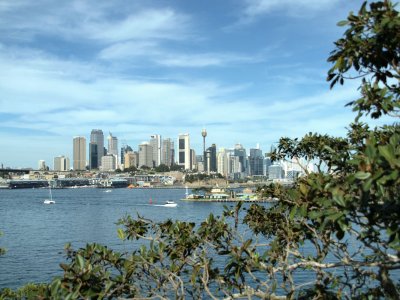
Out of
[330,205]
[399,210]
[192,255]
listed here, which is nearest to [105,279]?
[192,255]

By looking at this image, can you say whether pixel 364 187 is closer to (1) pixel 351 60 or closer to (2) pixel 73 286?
(1) pixel 351 60

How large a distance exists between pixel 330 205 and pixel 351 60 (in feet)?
4.07

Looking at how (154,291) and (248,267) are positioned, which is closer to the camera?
(248,267)

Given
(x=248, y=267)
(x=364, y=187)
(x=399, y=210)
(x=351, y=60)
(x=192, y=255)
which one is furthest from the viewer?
(x=192, y=255)

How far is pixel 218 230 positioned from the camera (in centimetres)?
618

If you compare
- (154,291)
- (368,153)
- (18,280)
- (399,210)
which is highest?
(368,153)

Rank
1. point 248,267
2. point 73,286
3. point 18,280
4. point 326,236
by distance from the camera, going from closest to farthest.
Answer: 1. point 73,286
2. point 248,267
3. point 326,236
4. point 18,280

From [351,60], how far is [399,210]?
128cm

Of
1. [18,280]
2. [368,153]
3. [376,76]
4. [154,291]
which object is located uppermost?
[376,76]

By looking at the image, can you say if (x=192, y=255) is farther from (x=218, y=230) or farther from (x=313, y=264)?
(x=313, y=264)

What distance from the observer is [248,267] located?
507cm

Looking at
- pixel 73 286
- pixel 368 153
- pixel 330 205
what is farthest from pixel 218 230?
pixel 368 153

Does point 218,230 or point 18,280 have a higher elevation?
point 218,230

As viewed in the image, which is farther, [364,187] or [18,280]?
[18,280]
